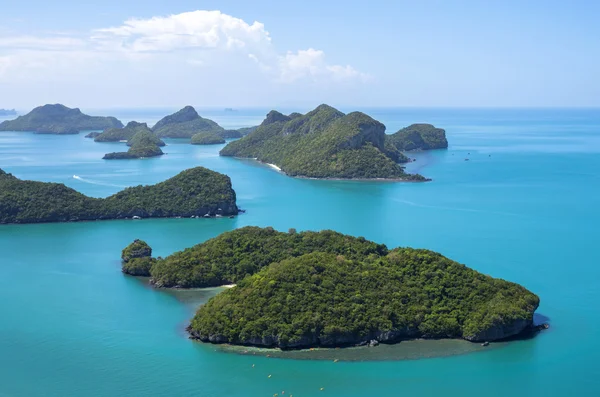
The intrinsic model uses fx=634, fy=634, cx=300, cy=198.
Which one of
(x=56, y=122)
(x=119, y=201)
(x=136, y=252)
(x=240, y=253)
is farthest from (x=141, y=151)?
(x=240, y=253)

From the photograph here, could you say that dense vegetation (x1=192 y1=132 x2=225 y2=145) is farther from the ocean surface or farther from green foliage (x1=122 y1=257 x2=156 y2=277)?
green foliage (x1=122 y1=257 x2=156 y2=277)

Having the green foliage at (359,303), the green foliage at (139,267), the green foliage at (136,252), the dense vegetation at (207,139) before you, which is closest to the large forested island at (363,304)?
the green foliage at (359,303)

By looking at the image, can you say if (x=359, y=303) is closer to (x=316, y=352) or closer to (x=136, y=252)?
(x=316, y=352)

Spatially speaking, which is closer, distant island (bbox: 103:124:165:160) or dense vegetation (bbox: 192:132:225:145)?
distant island (bbox: 103:124:165:160)

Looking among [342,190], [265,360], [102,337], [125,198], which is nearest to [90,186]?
[125,198]

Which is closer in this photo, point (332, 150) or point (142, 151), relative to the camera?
point (332, 150)

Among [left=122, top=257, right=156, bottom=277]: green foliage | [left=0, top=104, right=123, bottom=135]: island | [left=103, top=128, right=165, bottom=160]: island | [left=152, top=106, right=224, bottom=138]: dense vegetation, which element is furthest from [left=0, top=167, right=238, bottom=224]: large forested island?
[left=0, top=104, right=123, bottom=135]: island
